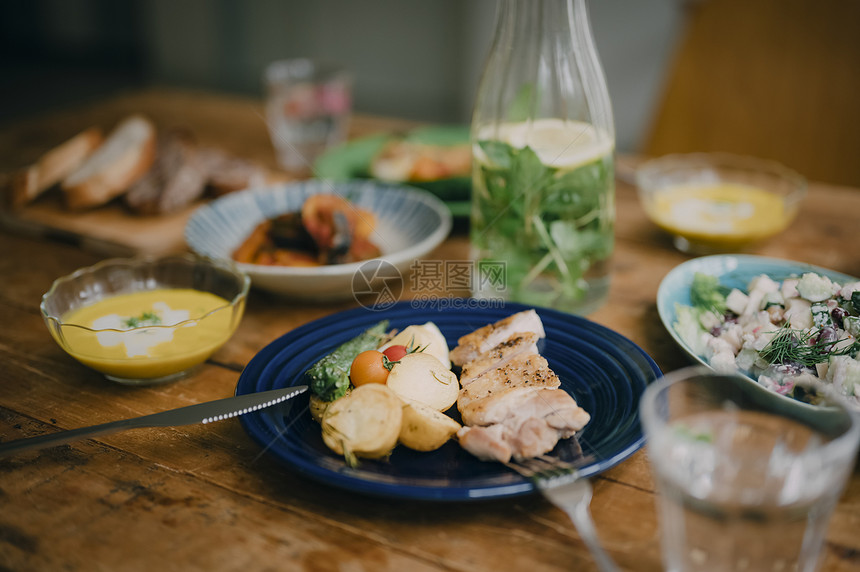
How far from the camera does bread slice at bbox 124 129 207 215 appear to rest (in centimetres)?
211

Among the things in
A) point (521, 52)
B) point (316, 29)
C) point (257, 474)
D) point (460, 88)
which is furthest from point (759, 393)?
point (316, 29)

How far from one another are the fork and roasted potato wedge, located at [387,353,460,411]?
169 mm

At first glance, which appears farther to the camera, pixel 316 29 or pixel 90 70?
pixel 90 70

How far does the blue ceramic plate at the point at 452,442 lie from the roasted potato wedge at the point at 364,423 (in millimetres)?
21

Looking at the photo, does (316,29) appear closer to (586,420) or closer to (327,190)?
(327,190)

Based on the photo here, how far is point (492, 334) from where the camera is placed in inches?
49.4

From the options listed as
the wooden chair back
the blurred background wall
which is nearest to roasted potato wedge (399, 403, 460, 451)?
the wooden chair back

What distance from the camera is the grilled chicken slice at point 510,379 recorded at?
1.10 m

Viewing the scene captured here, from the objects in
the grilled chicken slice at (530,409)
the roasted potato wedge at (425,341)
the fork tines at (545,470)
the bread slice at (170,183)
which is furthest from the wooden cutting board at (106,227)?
the fork tines at (545,470)

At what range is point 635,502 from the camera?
989 millimetres

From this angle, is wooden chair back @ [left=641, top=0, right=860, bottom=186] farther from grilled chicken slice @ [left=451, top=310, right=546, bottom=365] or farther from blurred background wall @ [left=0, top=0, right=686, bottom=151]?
grilled chicken slice @ [left=451, top=310, right=546, bottom=365]

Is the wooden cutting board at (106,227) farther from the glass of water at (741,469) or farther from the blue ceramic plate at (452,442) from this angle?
the glass of water at (741,469)

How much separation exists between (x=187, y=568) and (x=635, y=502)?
23.4 inches

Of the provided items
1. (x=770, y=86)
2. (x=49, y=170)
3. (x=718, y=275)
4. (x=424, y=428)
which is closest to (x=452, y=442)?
(x=424, y=428)
